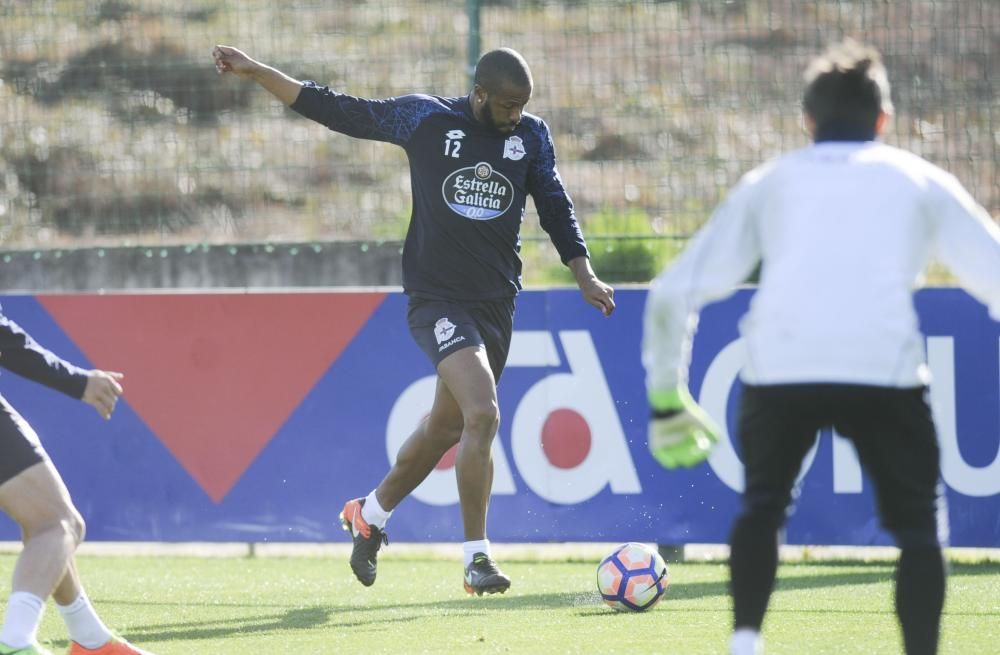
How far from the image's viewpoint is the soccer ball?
22.4ft

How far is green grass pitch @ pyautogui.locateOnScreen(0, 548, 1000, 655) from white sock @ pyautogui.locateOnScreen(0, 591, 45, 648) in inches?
44.2

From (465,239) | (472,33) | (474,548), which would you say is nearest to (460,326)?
(465,239)

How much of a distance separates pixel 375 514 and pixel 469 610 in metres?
0.66

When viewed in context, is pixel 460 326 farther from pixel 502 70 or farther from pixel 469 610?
pixel 469 610

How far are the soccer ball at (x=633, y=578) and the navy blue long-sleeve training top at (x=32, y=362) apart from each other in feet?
8.79

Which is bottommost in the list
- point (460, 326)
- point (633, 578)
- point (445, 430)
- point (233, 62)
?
point (633, 578)

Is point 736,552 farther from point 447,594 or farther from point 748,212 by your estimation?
point 447,594

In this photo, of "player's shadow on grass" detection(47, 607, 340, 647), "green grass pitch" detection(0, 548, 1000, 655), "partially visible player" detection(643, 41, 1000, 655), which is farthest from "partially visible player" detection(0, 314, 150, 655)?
"partially visible player" detection(643, 41, 1000, 655)

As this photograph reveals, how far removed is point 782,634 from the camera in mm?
6344

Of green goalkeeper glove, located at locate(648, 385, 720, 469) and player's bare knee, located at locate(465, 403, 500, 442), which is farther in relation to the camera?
player's bare knee, located at locate(465, 403, 500, 442)

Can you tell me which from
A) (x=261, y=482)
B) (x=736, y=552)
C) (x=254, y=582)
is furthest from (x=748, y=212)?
(x=261, y=482)

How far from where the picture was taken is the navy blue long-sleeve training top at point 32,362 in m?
5.02

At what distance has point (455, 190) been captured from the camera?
7.17m

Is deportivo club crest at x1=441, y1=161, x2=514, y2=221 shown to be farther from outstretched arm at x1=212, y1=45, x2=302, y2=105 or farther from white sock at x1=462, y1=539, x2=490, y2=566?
white sock at x1=462, y1=539, x2=490, y2=566
